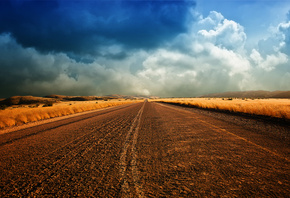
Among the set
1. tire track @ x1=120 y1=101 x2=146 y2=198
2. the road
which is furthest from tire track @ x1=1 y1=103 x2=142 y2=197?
tire track @ x1=120 y1=101 x2=146 y2=198

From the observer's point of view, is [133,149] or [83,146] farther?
[83,146]

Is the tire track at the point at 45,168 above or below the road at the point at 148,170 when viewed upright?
below

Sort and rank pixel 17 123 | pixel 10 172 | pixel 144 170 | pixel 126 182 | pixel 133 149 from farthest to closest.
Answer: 1. pixel 17 123
2. pixel 133 149
3. pixel 10 172
4. pixel 144 170
5. pixel 126 182

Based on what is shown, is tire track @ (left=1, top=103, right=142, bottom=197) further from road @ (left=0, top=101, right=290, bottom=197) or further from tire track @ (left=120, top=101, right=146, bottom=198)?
tire track @ (left=120, top=101, right=146, bottom=198)

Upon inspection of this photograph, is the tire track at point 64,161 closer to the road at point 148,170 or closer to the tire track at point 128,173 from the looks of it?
the road at point 148,170

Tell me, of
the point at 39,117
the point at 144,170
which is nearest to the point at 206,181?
the point at 144,170

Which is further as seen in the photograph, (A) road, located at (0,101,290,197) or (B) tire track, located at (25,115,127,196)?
(B) tire track, located at (25,115,127,196)

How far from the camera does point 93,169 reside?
109 inches

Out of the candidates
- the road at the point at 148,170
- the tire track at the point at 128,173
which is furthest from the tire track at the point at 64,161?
the tire track at the point at 128,173

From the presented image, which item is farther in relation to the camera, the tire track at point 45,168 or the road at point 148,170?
the tire track at point 45,168

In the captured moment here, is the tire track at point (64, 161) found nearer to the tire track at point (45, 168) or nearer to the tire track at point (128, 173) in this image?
the tire track at point (45, 168)

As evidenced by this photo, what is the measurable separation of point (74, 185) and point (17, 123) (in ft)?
38.5

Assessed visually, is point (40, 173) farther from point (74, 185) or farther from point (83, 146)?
point (83, 146)

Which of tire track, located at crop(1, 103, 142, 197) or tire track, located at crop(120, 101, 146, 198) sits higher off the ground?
tire track, located at crop(120, 101, 146, 198)
